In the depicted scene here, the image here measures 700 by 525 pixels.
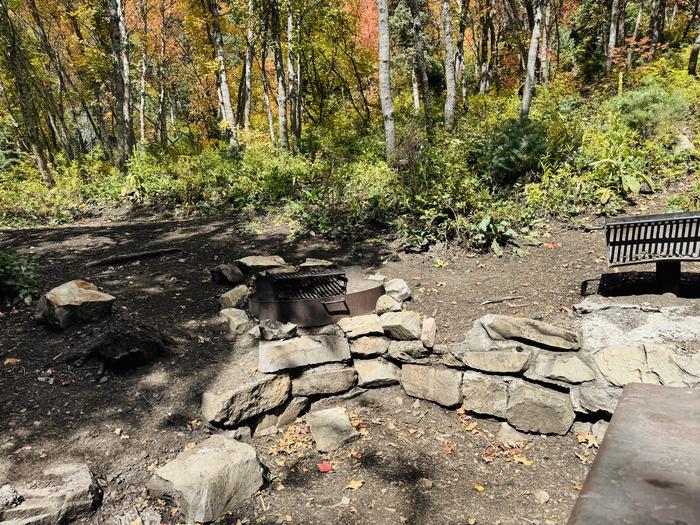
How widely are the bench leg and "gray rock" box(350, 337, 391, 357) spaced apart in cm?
264

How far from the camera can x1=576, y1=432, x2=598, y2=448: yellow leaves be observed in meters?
3.69

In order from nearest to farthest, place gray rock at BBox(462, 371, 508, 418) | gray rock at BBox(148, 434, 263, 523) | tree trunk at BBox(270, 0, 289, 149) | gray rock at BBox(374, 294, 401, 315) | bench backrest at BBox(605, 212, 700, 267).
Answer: gray rock at BBox(148, 434, 263, 523) < gray rock at BBox(462, 371, 508, 418) < bench backrest at BBox(605, 212, 700, 267) < gray rock at BBox(374, 294, 401, 315) < tree trunk at BBox(270, 0, 289, 149)

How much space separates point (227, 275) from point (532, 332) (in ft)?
11.5

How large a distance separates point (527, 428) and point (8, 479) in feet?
12.2

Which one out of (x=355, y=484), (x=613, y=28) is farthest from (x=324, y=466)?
(x=613, y=28)

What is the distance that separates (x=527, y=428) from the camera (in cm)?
389

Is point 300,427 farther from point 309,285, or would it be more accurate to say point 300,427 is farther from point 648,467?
point 648,467

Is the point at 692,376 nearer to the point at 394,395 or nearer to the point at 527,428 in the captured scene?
the point at 527,428

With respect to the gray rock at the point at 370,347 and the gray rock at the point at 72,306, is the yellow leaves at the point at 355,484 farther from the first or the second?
the gray rock at the point at 72,306

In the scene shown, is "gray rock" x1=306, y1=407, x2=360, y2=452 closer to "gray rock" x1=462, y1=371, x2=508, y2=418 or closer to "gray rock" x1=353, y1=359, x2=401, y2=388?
"gray rock" x1=353, y1=359, x2=401, y2=388

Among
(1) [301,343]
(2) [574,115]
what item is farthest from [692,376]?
(2) [574,115]

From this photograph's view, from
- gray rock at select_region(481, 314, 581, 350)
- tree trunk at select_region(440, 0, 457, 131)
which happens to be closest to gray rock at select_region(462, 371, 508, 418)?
gray rock at select_region(481, 314, 581, 350)

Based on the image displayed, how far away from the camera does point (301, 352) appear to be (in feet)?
13.9

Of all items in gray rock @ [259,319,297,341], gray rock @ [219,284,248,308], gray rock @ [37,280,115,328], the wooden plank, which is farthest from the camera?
gray rock @ [219,284,248,308]
